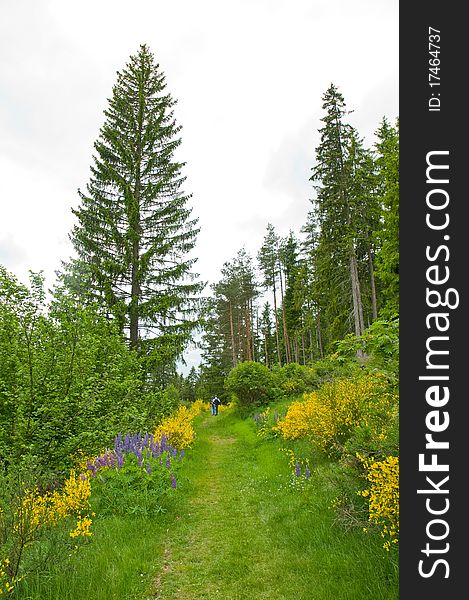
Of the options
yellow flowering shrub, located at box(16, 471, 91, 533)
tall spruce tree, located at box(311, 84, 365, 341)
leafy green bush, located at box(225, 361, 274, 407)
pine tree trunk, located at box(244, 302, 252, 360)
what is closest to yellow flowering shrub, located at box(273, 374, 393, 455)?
yellow flowering shrub, located at box(16, 471, 91, 533)

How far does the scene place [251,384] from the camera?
18.8 m

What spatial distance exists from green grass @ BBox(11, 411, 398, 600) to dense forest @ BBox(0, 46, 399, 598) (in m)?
0.50

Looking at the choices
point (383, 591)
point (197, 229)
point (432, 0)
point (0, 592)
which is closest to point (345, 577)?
point (383, 591)

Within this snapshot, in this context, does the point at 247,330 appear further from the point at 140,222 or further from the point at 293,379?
the point at 140,222

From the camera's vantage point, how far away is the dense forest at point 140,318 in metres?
4.78

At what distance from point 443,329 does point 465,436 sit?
0.59 metres

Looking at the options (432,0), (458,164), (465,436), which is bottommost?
(465,436)

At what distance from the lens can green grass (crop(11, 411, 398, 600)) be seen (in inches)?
142

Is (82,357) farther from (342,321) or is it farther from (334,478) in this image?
(342,321)

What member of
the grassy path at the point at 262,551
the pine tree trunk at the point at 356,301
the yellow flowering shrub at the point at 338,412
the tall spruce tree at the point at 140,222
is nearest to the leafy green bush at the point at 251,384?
the tall spruce tree at the point at 140,222

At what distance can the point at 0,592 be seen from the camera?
→ 326 cm

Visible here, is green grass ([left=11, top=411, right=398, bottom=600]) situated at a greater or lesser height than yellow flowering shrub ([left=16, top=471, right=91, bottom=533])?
lesser

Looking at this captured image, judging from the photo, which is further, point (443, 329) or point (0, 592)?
point (0, 592)

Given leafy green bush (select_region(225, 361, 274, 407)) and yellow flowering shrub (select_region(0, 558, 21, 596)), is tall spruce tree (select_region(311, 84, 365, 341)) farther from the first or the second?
yellow flowering shrub (select_region(0, 558, 21, 596))
